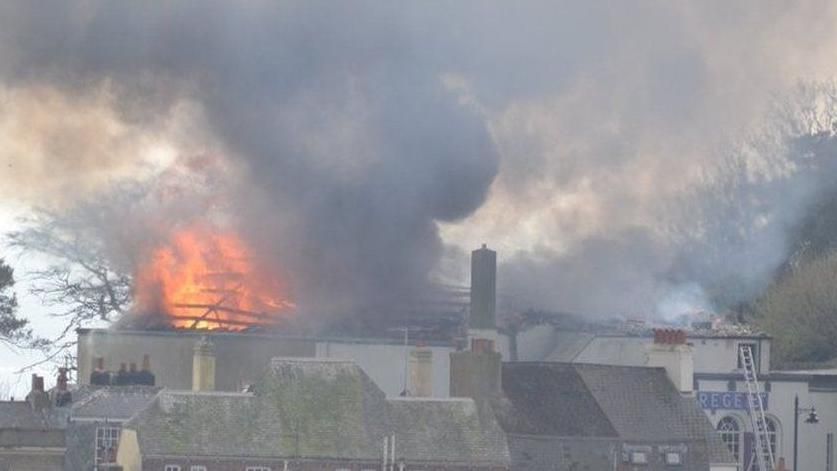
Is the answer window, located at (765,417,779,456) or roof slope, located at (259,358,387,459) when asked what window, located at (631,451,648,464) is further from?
window, located at (765,417,779,456)

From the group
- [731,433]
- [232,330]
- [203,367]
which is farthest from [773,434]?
[203,367]

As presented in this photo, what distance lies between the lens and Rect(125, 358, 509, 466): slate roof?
80125 millimetres

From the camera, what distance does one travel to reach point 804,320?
413 feet

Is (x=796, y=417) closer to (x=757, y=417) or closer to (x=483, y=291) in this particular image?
(x=757, y=417)

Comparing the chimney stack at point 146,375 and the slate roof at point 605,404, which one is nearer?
the slate roof at point 605,404

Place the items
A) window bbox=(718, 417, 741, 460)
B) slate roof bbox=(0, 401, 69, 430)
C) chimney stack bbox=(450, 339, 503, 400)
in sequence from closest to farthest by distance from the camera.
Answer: chimney stack bbox=(450, 339, 503, 400) → slate roof bbox=(0, 401, 69, 430) → window bbox=(718, 417, 741, 460)

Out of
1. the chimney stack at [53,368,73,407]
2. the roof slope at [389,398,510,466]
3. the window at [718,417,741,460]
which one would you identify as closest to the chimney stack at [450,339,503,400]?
the roof slope at [389,398,510,466]

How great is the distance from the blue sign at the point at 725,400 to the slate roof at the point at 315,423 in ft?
57.8

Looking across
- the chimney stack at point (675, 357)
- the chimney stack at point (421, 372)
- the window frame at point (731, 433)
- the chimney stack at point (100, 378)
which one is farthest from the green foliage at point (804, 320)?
the chimney stack at point (421, 372)

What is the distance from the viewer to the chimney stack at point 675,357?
9300 centimetres

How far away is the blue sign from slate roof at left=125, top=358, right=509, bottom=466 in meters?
17.6

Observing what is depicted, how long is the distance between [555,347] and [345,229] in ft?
30.9

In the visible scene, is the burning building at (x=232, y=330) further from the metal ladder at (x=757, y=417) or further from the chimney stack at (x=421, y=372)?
the metal ladder at (x=757, y=417)

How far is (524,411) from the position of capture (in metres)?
88.0
